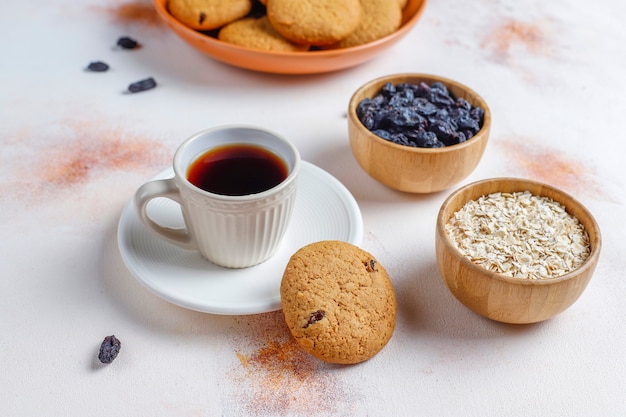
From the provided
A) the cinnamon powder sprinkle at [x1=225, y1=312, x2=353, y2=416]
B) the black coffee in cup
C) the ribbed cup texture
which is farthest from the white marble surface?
the black coffee in cup

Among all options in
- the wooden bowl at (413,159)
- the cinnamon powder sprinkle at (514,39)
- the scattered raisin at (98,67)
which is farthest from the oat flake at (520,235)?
the scattered raisin at (98,67)

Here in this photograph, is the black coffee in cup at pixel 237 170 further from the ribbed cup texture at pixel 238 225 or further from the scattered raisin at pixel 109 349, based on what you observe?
the scattered raisin at pixel 109 349

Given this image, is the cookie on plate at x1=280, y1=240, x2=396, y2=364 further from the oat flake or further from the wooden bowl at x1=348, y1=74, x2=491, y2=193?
the wooden bowl at x1=348, y1=74, x2=491, y2=193

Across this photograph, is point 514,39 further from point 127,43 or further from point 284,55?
point 127,43

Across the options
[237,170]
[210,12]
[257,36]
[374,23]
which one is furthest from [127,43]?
[237,170]

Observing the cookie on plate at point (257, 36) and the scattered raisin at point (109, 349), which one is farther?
the cookie on plate at point (257, 36)

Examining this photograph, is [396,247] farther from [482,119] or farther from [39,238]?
[39,238]
